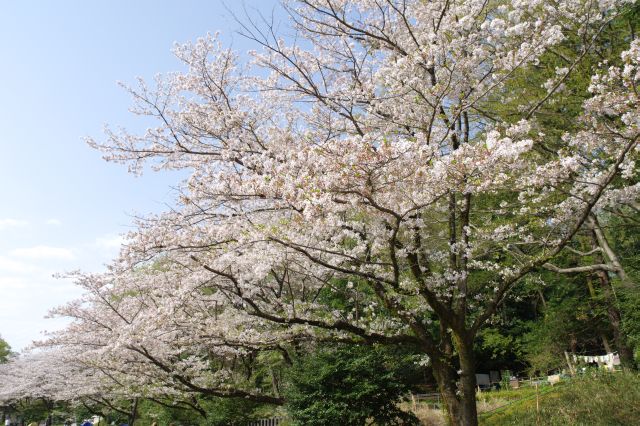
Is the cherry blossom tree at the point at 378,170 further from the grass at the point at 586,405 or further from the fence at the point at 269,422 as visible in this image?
the fence at the point at 269,422

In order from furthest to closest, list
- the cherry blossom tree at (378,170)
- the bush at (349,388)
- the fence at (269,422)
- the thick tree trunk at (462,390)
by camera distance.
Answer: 1. the fence at (269,422)
2. the bush at (349,388)
3. the thick tree trunk at (462,390)
4. the cherry blossom tree at (378,170)

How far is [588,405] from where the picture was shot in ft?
25.0

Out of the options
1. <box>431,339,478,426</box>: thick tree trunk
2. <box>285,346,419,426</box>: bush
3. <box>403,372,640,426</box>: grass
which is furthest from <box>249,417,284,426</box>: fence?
<box>431,339,478,426</box>: thick tree trunk

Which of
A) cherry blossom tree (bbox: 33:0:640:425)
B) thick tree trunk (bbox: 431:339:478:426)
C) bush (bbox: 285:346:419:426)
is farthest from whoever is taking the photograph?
bush (bbox: 285:346:419:426)

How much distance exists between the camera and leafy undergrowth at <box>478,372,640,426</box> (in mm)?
7078

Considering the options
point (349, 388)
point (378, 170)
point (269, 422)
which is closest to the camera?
point (378, 170)

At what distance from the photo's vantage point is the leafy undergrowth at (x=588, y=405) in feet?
23.2

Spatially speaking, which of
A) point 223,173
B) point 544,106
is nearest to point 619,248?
point 544,106

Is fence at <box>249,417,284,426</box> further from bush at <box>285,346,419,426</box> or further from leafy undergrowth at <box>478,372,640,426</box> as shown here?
leafy undergrowth at <box>478,372,640,426</box>

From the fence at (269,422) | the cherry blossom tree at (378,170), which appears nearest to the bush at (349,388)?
the cherry blossom tree at (378,170)

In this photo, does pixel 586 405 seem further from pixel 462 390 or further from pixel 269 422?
pixel 269 422

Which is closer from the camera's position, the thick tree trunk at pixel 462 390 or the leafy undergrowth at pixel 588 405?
the leafy undergrowth at pixel 588 405

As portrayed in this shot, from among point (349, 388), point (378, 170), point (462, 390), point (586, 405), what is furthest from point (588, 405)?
point (378, 170)

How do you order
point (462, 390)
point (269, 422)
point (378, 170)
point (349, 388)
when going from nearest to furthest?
point (378, 170) < point (462, 390) < point (349, 388) < point (269, 422)
